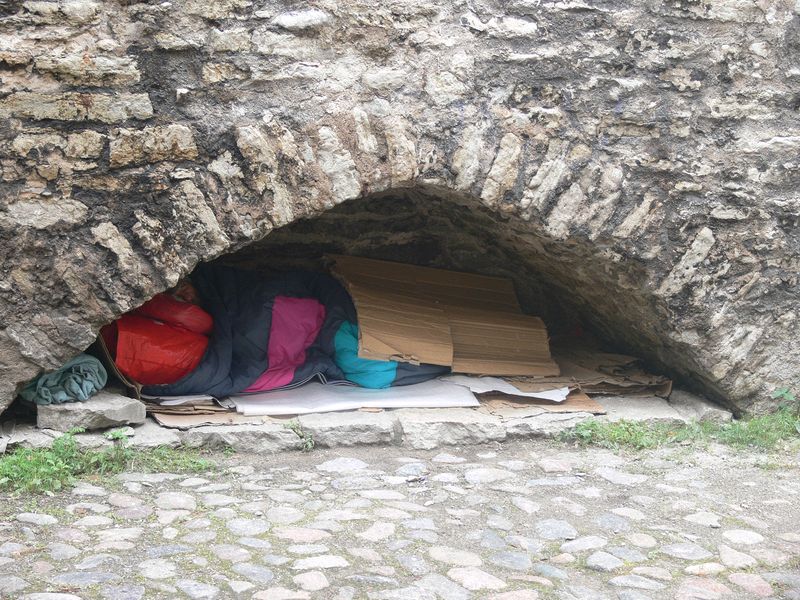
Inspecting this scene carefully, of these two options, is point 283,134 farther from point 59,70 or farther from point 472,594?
point 472,594

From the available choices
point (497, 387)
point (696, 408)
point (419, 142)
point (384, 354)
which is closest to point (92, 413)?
point (384, 354)

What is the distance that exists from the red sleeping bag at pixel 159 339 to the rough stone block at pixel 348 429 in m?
0.66

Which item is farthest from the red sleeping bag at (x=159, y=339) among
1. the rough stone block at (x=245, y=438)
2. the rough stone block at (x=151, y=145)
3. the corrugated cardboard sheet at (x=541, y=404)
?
the corrugated cardboard sheet at (x=541, y=404)

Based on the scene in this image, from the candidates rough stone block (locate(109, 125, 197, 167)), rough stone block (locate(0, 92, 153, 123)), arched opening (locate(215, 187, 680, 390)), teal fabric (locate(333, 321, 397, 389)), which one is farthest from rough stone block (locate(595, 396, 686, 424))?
rough stone block (locate(0, 92, 153, 123))

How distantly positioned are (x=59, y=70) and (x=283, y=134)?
0.85 meters

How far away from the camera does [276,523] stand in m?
3.29

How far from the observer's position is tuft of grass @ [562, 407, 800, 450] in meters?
4.36

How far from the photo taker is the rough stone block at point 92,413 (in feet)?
12.5

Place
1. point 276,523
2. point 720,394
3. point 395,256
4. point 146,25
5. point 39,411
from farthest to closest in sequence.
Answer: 1. point 395,256
2. point 720,394
3. point 39,411
4. point 146,25
5. point 276,523

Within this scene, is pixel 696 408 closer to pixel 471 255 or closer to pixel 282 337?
pixel 471 255

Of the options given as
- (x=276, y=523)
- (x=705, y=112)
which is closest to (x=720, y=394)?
(x=705, y=112)

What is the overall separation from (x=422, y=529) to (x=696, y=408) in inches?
78.6

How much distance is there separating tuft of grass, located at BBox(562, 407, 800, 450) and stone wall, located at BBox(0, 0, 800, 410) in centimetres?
17

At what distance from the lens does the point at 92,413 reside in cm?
384
